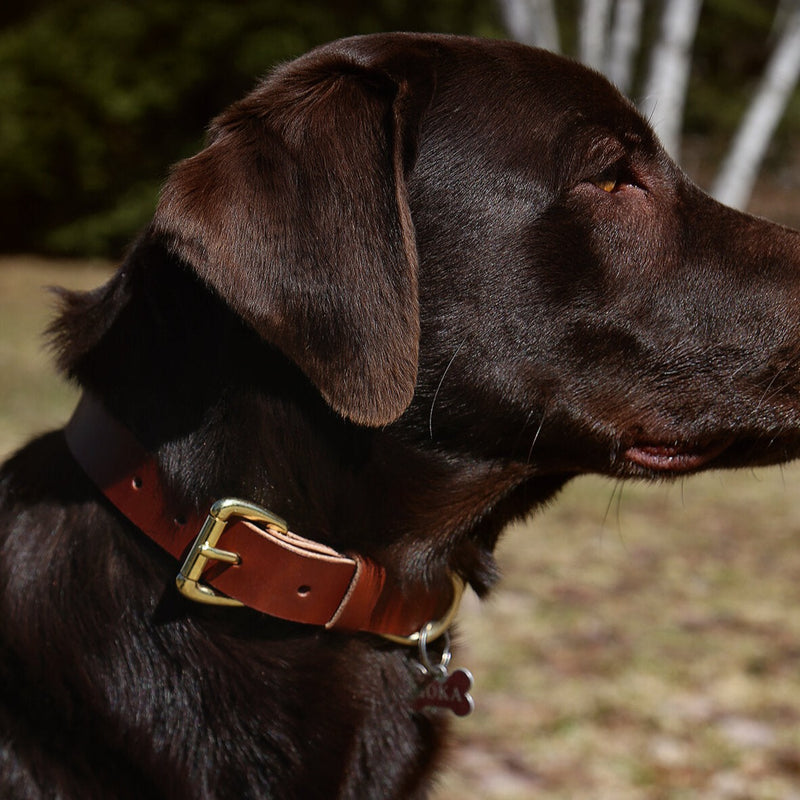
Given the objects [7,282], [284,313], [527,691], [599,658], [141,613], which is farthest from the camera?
[7,282]

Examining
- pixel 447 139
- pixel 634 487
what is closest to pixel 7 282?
pixel 634 487

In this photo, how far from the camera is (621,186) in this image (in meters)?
2.16

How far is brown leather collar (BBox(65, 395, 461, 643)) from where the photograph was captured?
1.77 meters

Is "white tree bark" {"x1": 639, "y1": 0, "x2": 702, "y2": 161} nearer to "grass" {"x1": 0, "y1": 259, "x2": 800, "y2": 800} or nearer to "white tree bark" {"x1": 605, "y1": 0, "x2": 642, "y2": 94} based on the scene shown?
"white tree bark" {"x1": 605, "y1": 0, "x2": 642, "y2": 94}

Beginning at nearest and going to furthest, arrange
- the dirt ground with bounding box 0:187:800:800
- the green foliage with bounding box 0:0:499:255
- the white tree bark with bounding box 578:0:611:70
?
the dirt ground with bounding box 0:187:800:800
the white tree bark with bounding box 578:0:611:70
the green foliage with bounding box 0:0:499:255

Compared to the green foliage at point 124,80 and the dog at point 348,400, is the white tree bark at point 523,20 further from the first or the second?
the green foliage at point 124,80

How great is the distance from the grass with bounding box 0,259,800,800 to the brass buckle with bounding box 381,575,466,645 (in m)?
0.19

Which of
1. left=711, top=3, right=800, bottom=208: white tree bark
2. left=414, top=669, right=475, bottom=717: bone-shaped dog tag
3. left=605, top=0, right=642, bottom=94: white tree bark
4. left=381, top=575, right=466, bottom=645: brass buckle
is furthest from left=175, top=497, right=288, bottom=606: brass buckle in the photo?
left=711, top=3, right=800, bottom=208: white tree bark

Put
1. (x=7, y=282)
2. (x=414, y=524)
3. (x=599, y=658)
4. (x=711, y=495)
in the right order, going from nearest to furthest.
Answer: (x=414, y=524), (x=599, y=658), (x=711, y=495), (x=7, y=282)

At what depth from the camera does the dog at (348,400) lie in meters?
1.79

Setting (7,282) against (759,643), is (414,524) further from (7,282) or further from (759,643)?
(7,282)

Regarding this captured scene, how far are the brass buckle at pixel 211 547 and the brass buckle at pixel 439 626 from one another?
1.29 feet

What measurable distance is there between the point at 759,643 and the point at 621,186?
110 inches

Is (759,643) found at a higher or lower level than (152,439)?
lower
